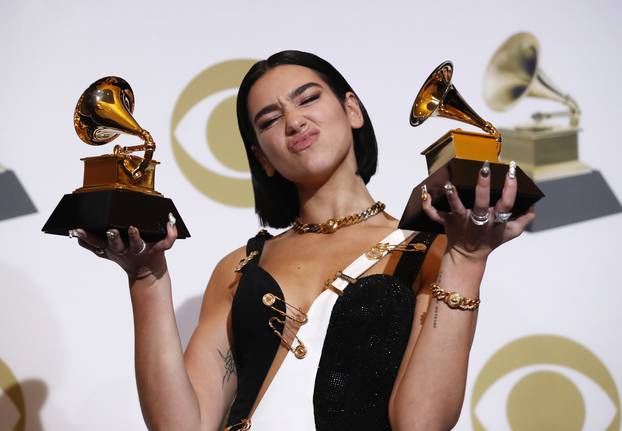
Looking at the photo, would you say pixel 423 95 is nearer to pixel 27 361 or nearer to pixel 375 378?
pixel 375 378

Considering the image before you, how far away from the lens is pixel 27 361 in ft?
7.75

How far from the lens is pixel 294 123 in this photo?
1974 millimetres

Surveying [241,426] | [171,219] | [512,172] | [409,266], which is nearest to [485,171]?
[512,172]

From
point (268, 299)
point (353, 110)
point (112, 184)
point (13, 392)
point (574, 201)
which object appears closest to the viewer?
point (112, 184)

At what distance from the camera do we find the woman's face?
78.0 inches

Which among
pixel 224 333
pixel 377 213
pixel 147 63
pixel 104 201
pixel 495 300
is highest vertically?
pixel 147 63

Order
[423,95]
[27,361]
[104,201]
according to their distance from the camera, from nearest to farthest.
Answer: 1. [104,201]
2. [423,95]
3. [27,361]

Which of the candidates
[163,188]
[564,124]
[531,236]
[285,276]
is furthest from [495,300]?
[163,188]

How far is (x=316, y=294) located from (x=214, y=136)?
0.78 m

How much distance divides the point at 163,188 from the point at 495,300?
93cm

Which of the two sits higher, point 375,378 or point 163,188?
point 163,188

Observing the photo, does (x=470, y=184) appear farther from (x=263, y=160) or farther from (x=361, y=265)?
(x=263, y=160)

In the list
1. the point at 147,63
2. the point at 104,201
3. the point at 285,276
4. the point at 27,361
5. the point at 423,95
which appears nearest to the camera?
the point at 104,201

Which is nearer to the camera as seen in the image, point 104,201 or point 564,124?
point 104,201
